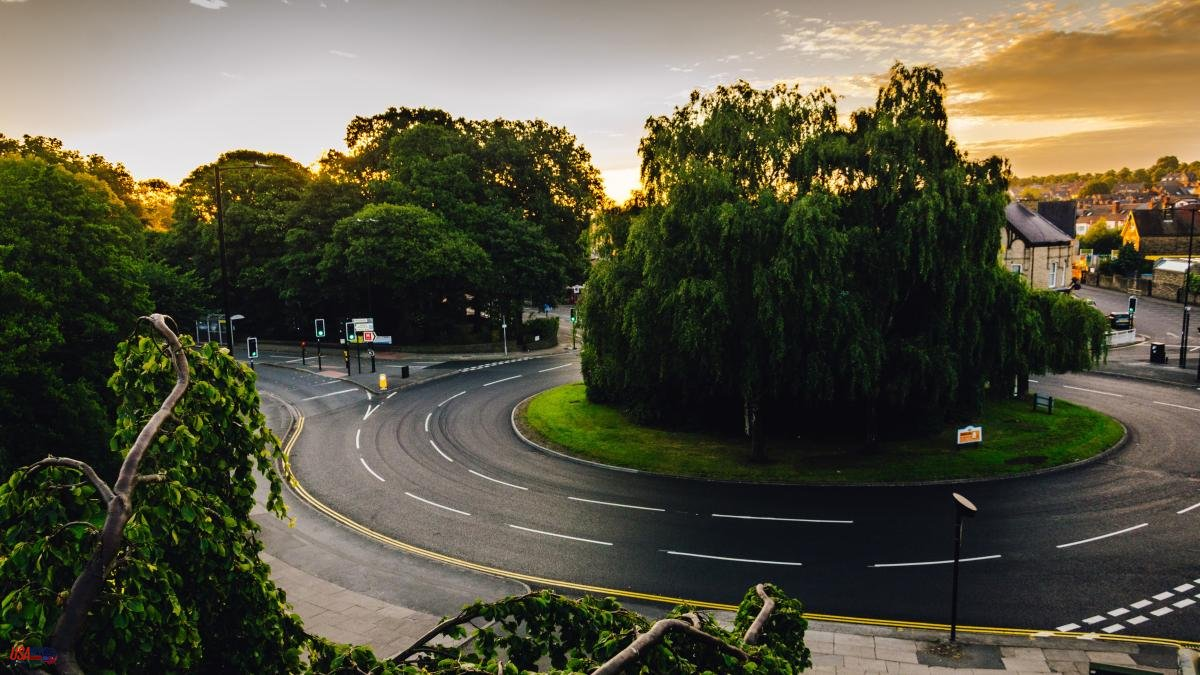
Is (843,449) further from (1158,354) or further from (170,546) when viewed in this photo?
(1158,354)

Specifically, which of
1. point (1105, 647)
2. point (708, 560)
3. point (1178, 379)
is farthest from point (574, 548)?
point (1178, 379)

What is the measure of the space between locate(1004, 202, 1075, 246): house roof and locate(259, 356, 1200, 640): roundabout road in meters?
31.3

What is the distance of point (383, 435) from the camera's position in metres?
30.8

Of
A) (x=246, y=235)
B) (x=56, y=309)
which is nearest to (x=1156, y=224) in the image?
(x=246, y=235)

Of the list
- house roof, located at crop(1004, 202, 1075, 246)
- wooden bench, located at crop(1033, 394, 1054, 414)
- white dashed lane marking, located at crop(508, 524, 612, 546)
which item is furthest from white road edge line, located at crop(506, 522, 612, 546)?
house roof, located at crop(1004, 202, 1075, 246)

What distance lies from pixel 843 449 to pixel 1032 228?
44151mm

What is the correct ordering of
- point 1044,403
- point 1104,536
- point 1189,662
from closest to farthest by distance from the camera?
point 1189,662
point 1104,536
point 1044,403

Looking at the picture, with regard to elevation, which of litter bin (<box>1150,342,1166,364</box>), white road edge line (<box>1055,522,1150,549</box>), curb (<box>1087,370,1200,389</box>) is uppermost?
litter bin (<box>1150,342,1166,364</box>)

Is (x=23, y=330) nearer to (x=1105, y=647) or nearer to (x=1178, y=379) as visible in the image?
(x=1105, y=647)

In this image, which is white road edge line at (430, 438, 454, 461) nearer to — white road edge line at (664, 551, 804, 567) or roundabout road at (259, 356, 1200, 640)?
roundabout road at (259, 356, 1200, 640)

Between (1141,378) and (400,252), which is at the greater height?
(400,252)

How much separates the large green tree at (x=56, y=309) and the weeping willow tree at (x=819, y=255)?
16126 mm

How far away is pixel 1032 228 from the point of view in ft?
194

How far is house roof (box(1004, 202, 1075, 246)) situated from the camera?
5756cm
